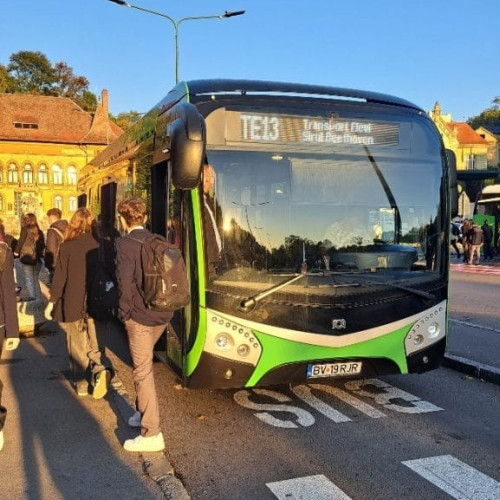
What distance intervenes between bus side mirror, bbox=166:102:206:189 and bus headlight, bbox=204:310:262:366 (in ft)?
3.80

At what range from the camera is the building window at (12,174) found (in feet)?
212

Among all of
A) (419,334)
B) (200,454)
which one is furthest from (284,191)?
(200,454)

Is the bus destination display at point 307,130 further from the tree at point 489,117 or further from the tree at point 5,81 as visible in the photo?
the tree at point 489,117

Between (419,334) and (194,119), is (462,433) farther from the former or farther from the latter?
(194,119)

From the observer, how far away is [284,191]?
5.47 metres

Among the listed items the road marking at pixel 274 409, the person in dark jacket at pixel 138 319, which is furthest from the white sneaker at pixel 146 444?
the road marking at pixel 274 409

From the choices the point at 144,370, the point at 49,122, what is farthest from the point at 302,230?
the point at 49,122

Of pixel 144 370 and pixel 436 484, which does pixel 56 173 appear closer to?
pixel 144 370

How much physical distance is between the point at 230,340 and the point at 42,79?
87.3 m

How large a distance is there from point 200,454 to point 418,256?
9.21 feet

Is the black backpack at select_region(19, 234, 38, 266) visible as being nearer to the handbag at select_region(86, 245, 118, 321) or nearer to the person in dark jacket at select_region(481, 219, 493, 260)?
the handbag at select_region(86, 245, 118, 321)

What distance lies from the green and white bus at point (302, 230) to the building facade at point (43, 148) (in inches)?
2353

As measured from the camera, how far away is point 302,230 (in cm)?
546

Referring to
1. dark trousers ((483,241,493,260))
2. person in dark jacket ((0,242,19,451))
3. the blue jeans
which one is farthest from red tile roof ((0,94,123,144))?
person in dark jacket ((0,242,19,451))
